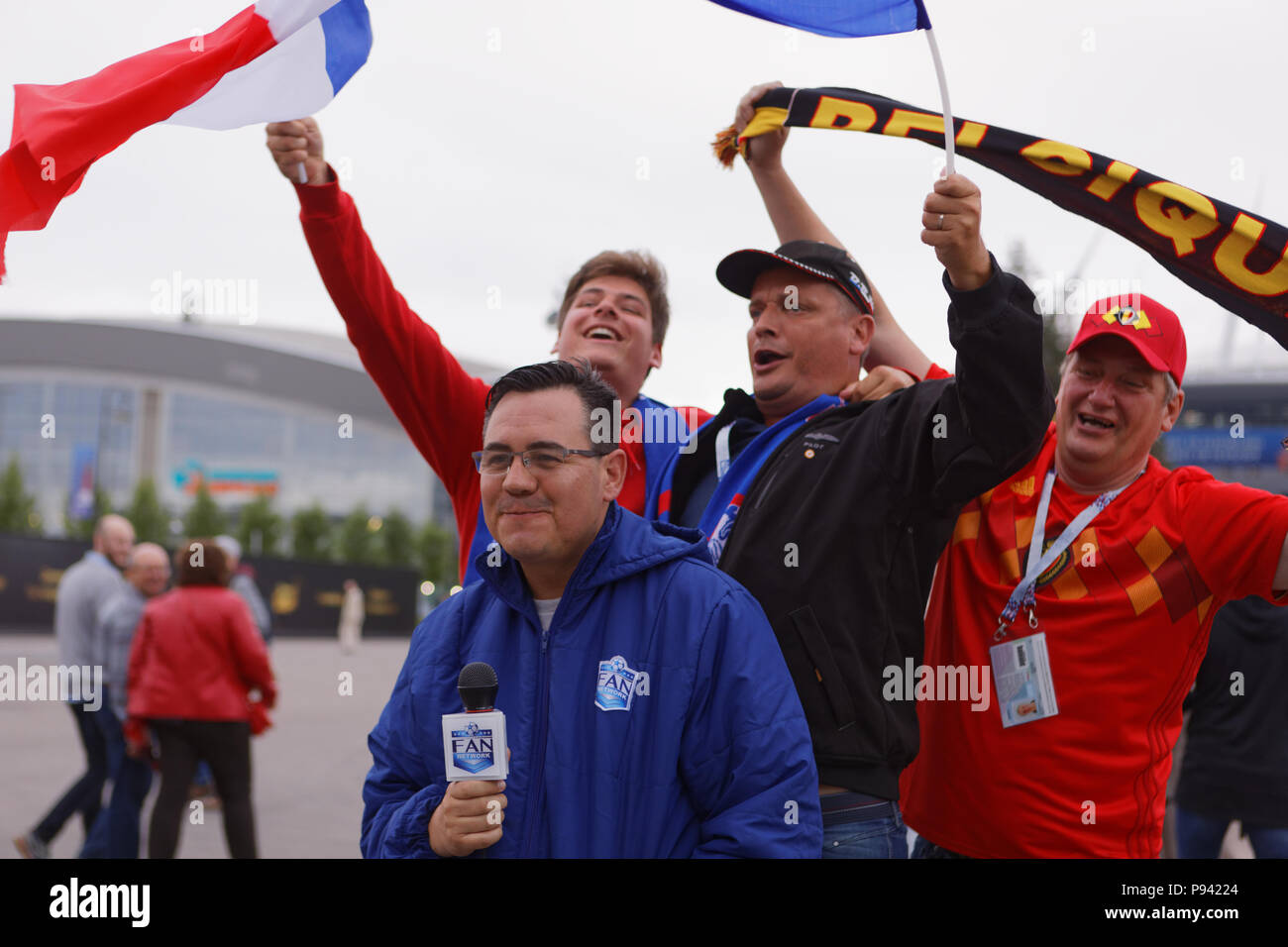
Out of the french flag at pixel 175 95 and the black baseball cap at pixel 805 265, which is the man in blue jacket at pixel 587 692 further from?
the french flag at pixel 175 95

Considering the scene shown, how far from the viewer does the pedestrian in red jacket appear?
7.13 metres

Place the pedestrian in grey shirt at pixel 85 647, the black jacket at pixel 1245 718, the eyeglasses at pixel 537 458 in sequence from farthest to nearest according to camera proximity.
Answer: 1. the pedestrian in grey shirt at pixel 85 647
2. the black jacket at pixel 1245 718
3. the eyeglasses at pixel 537 458

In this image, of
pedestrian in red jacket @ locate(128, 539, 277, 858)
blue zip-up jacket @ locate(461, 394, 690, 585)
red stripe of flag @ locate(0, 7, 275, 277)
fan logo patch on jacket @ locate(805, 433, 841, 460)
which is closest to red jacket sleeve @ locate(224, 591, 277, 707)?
pedestrian in red jacket @ locate(128, 539, 277, 858)

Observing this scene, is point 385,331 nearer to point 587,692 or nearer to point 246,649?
point 587,692

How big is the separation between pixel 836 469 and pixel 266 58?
2.33 metres

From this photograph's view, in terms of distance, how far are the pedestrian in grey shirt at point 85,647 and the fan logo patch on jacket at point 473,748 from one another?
20.9 ft

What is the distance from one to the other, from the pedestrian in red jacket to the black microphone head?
5454 millimetres

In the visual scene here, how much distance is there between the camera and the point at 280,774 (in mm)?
11852

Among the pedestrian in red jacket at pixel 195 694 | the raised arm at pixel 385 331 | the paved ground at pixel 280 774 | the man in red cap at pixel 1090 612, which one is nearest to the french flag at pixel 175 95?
the raised arm at pixel 385 331

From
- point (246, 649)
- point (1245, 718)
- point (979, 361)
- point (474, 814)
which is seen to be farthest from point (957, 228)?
point (246, 649)

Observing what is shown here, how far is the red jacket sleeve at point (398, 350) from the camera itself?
359 cm

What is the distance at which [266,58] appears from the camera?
3.81 meters
